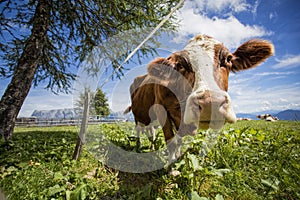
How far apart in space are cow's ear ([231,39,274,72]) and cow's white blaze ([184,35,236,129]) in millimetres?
767

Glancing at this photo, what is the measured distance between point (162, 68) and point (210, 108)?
1.20 meters

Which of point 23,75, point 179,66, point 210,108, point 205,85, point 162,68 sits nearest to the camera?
point 210,108

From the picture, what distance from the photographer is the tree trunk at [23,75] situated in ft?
12.7

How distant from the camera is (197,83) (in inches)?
74.2

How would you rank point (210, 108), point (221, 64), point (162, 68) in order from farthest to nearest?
point (162, 68) < point (221, 64) < point (210, 108)

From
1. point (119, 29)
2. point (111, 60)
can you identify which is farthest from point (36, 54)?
point (119, 29)

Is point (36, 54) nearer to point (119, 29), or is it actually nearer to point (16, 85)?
point (16, 85)

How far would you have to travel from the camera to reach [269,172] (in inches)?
74.7

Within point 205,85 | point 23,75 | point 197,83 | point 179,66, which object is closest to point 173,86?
point 179,66

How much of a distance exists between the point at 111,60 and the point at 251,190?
12.8ft

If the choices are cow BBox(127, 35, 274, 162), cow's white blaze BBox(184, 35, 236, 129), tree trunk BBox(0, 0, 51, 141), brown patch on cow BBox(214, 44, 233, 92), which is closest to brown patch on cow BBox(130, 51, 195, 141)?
cow BBox(127, 35, 274, 162)

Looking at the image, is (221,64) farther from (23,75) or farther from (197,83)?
(23,75)

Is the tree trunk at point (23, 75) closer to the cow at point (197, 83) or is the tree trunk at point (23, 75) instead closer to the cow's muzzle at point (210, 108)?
the cow at point (197, 83)

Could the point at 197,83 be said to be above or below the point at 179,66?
below
